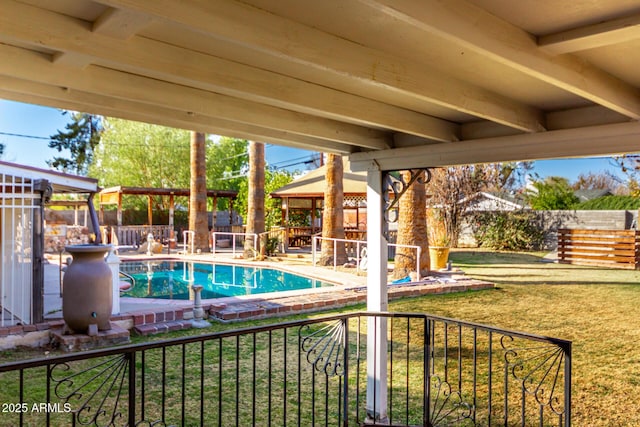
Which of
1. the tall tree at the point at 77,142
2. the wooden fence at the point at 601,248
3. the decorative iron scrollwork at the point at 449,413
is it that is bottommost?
the decorative iron scrollwork at the point at 449,413

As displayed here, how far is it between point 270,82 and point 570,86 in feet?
4.94

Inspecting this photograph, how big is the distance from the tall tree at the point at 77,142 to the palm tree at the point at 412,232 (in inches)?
1091

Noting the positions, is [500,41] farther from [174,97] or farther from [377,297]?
[377,297]

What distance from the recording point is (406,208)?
11.0m

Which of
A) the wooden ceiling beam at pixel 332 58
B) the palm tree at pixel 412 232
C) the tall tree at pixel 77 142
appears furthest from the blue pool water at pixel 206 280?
the tall tree at pixel 77 142

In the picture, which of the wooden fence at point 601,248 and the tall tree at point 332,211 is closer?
the tall tree at point 332,211

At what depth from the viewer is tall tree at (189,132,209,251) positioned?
16.9 metres

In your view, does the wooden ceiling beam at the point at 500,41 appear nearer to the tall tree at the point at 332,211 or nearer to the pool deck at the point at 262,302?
the pool deck at the point at 262,302

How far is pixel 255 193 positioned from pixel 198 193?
9.05 feet

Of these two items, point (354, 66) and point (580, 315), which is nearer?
point (354, 66)

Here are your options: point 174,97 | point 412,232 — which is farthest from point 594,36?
point 412,232

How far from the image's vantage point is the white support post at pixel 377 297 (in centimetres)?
399

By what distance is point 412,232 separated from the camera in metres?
10.9

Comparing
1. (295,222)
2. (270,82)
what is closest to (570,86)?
(270,82)
